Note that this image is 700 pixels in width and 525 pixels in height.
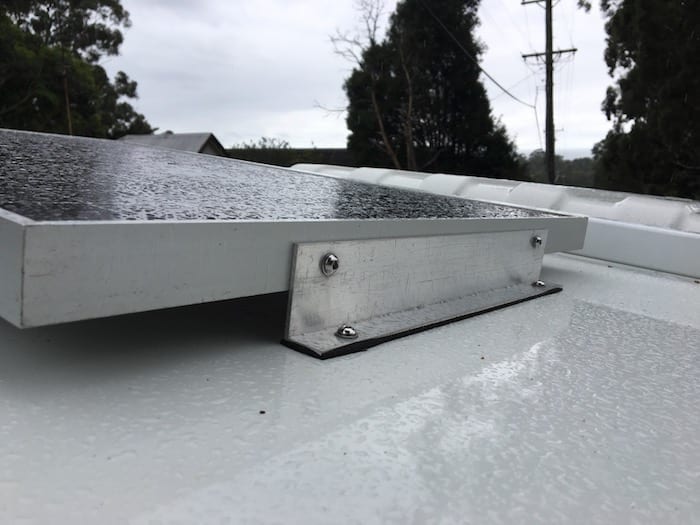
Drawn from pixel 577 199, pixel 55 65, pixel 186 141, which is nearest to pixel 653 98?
pixel 577 199

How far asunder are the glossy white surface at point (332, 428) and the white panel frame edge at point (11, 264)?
6.0 inches

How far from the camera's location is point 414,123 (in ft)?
55.2

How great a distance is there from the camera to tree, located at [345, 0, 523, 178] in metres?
16.5

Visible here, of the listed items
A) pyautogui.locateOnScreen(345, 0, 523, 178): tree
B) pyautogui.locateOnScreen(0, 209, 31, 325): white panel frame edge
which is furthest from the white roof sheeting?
pyautogui.locateOnScreen(345, 0, 523, 178): tree

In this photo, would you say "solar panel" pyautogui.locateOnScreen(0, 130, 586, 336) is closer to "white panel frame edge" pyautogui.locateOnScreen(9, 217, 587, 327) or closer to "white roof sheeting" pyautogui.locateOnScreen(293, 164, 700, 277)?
"white panel frame edge" pyautogui.locateOnScreen(9, 217, 587, 327)

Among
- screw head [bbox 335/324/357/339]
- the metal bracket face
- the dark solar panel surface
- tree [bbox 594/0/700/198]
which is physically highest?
tree [bbox 594/0/700/198]

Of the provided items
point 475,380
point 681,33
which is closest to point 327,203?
point 475,380

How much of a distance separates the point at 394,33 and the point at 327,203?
17.1m

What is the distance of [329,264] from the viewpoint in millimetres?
966

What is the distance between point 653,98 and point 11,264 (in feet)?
37.1

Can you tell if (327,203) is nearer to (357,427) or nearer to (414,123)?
(357,427)

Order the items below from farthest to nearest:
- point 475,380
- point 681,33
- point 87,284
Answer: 1. point 681,33
2. point 475,380
3. point 87,284

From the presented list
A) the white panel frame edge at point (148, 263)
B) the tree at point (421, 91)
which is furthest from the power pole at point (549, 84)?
the white panel frame edge at point (148, 263)

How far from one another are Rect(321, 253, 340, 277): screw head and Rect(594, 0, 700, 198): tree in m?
9.91
